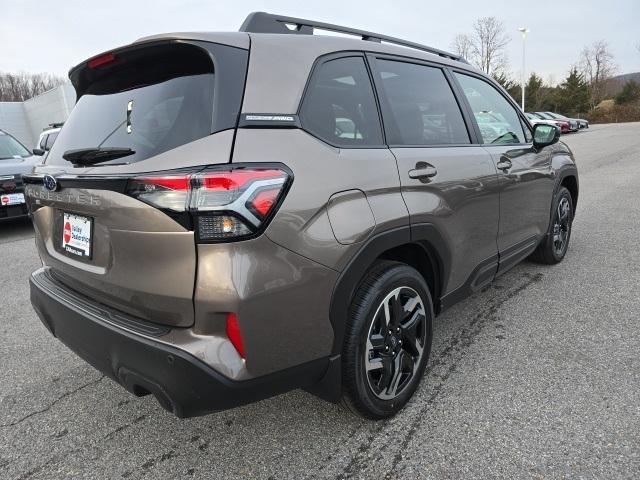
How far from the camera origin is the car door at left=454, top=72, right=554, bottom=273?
3.21 meters

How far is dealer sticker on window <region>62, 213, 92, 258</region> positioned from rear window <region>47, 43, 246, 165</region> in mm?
300

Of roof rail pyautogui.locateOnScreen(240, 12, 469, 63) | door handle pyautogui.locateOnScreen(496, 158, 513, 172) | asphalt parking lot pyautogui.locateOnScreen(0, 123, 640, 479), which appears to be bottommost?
asphalt parking lot pyautogui.locateOnScreen(0, 123, 640, 479)

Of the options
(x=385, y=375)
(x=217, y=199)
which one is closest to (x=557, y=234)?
(x=385, y=375)

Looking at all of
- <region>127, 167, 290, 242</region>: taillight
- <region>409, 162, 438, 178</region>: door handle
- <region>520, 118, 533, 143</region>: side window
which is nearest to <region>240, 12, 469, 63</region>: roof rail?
<region>409, 162, 438, 178</region>: door handle

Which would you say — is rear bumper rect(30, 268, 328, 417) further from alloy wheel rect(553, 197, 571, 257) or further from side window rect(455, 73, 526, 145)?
alloy wheel rect(553, 197, 571, 257)

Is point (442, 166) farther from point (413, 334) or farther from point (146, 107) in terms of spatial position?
point (146, 107)

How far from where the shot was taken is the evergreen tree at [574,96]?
50.5 m

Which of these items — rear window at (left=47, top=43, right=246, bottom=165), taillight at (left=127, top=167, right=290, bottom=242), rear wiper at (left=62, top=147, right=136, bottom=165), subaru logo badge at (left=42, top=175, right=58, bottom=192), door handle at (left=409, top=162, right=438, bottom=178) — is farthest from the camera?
door handle at (left=409, top=162, right=438, bottom=178)

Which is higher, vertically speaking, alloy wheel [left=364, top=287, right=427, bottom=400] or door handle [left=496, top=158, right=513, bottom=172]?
door handle [left=496, top=158, right=513, bottom=172]

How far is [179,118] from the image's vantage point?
1.84 metres

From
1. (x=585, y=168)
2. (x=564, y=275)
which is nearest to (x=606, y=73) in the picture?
(x=585, y=168)

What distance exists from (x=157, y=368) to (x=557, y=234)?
3986mm

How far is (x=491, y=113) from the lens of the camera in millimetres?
3455

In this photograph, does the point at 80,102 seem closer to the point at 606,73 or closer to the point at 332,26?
the point at 332,26
